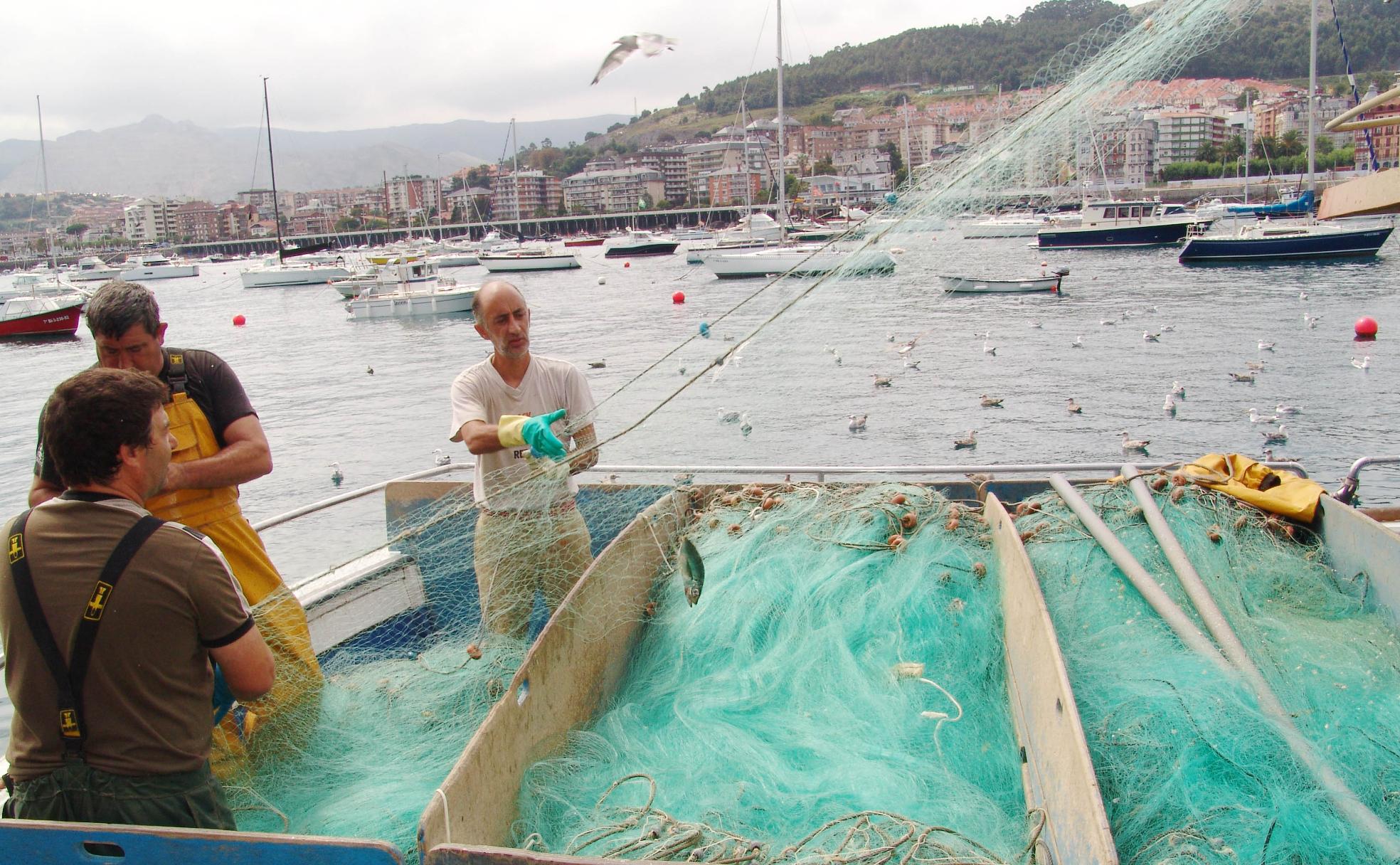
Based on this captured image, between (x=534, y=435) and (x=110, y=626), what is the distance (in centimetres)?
141

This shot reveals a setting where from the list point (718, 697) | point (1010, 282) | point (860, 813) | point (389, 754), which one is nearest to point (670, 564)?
point (718, 697)

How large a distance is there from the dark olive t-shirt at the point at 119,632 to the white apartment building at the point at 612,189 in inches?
4815

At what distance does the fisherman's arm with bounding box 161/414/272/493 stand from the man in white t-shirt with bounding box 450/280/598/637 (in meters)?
0.70

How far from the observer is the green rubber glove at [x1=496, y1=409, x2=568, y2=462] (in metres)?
3.25

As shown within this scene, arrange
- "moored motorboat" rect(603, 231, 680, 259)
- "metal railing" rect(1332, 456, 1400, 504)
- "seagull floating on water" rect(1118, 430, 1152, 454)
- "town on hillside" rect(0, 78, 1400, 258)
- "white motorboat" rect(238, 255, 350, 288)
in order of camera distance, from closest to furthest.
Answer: "metal railing" rect(1332, 456, 1400, 504) → "town on hillside" rect(0, 78, 1400, 258) → "seagull floating on water" rect(1118, 430, 1152, 454) → "white motorboat" rect(238, 255, 350, 288) → "moored motorboat" rect(603, 231, 680, 259)

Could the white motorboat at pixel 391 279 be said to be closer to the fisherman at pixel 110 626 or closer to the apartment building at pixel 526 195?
the fisherman at pixel 110 626

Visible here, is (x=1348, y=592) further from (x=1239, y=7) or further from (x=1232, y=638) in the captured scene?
(x=1239, y=7)

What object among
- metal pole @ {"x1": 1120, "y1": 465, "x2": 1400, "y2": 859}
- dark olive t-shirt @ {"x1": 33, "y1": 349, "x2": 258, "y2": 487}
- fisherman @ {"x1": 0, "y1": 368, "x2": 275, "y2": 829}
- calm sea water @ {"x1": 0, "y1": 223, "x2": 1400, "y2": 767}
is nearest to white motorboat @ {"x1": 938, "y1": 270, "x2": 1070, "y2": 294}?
calm sea water @ {"x1": 0, "y1": 223, "x2": 1400, "y2": 767}

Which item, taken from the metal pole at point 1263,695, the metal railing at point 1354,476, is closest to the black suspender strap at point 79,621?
the metal pole at point 1263,695

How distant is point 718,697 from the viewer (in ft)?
11.4

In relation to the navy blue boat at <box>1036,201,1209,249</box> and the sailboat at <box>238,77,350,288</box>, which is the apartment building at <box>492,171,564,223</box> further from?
the navy blue boat at <box>1036,201,1209,249</box>

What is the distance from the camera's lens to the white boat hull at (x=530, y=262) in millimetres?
62562

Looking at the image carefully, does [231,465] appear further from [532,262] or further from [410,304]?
[532,262]

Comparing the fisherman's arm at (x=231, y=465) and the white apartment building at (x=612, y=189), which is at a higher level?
the white apartment building at (x=612, y=189)
